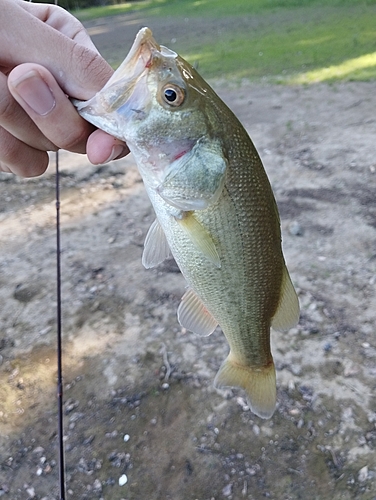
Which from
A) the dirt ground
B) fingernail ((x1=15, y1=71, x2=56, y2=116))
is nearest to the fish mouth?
fingernail ((x1=15, y1=71, x2=56, y2=116))

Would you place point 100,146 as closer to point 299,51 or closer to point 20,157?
point 20,157

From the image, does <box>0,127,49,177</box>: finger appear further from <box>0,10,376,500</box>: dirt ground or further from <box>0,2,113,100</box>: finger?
<box>0,10,376,500</box>: dirt ground

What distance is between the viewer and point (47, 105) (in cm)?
132

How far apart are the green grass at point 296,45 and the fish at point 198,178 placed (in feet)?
23.2

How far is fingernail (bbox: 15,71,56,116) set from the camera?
126 cm

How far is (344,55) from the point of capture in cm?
898

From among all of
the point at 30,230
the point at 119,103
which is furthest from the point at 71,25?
the point at 30,230

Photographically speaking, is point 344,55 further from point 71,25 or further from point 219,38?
point 71,25

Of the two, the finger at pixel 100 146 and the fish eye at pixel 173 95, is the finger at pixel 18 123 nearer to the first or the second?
the finger at pixel 100 146

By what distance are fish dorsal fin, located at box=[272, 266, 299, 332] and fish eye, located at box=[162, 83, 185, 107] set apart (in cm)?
64

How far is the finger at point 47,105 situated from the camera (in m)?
1.26

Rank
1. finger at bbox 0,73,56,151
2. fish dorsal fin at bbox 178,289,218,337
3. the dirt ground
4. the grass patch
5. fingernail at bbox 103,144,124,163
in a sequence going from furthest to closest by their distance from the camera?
the grass patch, the dirt ground, fish dorsal fin at bbox 178,289,218,337, fingernail at bbox 103,144,124,163, finger at bbox 0,73,56,151

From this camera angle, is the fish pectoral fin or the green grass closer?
the fish pectoral fin

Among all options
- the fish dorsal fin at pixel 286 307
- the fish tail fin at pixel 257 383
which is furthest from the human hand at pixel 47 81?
the fish tail fin at pixel 257 383
